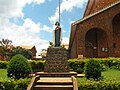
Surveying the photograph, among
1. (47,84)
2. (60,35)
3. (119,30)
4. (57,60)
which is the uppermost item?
(119,30)

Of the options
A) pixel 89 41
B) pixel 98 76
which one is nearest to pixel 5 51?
pixel 89 41

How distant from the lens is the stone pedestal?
61.7ft

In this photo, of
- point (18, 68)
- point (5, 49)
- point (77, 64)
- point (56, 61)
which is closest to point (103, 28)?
point (77, 64)

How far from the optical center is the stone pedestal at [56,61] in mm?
18812

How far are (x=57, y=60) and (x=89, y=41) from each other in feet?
47.0

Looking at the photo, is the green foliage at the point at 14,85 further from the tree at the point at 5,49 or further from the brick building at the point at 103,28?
the tree at the point at 5,49

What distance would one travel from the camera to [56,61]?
1903 centimetres

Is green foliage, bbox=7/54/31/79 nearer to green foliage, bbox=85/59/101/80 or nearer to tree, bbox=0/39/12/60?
green foliage, bbox=85/59/101/80

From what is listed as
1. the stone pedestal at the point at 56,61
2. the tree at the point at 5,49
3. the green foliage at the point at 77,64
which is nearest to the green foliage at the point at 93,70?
the stone pedestal at the point at 56,61

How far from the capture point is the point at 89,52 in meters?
32.2

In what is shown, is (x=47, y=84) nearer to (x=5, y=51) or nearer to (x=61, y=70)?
(x=61, y=70)

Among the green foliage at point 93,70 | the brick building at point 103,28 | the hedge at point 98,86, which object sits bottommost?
the hedge at point 98,86

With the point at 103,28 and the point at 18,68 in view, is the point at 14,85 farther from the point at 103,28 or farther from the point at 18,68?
the point at 103,28

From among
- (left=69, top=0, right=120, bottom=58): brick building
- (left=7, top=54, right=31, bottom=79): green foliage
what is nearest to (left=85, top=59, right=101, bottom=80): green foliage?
(left=7, top=54, right=31, bottom=79): green foliage
